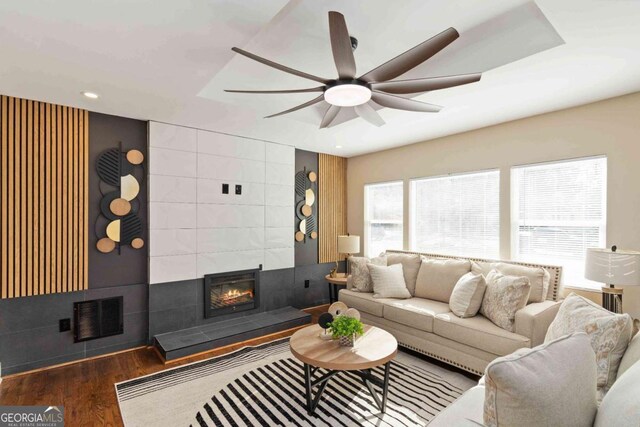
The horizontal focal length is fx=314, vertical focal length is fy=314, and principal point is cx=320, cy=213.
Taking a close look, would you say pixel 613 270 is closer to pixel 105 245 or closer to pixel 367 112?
pixel 367 112

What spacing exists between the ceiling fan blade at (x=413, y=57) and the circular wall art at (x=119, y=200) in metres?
3.09

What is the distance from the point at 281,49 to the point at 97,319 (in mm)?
3424

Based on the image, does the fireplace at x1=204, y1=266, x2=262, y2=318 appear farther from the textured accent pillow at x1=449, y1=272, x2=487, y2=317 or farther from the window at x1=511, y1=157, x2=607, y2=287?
the window at x1=511, y1=157, x2=607, y2=287

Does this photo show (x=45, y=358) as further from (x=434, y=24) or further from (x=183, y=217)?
(x=434, y=24)

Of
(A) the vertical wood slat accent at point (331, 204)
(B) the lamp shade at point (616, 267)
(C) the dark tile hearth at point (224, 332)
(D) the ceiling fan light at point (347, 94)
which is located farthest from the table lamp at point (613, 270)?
(A) the vertical wood slat accent at point (331, 204)

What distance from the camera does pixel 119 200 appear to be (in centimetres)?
360

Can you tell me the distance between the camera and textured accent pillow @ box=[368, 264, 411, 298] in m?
3.93

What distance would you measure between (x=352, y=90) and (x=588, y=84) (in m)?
2.31

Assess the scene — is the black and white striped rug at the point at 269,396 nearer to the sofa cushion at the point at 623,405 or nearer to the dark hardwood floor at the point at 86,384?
the dark hardwood floor at the point at 86,384

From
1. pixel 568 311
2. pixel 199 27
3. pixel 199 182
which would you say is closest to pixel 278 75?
pixel 199 27

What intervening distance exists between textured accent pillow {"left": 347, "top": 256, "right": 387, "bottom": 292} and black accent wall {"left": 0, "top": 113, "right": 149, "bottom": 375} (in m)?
2.61

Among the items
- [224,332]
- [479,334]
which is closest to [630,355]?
[479,334]

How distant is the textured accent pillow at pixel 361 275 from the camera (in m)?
4.22

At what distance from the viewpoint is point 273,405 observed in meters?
2.56
